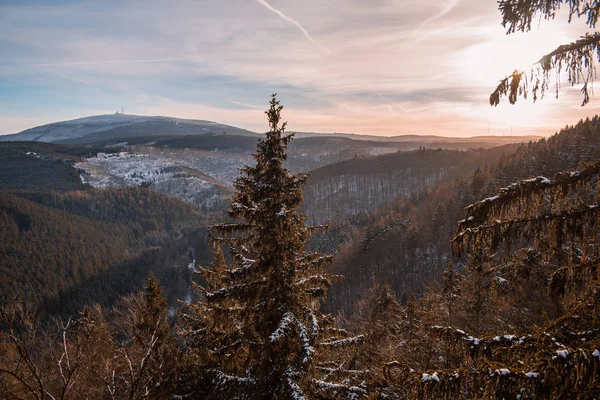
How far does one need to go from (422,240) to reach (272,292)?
79.8 metres

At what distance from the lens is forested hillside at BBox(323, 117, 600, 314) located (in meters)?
72.1

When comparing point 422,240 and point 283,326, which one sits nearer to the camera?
point 283,326

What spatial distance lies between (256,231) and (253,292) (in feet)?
4.99

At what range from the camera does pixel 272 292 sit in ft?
26.9

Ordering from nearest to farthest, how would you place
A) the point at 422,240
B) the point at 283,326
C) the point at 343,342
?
the point at 283,326 < the point at 343,342 < the point at 422,240

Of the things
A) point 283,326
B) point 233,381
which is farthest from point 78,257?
point 283,326

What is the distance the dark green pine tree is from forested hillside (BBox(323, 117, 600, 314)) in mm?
63209

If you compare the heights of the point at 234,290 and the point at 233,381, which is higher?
the point at 234,290

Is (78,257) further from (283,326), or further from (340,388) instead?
(283,326)

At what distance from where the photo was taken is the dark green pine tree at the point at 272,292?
305 inches

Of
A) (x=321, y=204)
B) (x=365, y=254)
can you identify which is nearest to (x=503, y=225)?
(x=365, y=254)

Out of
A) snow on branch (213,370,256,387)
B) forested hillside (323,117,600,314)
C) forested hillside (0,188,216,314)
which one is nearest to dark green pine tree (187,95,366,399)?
snow on branch (213,370,256,387)

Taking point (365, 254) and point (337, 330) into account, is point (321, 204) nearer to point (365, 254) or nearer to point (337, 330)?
point (365, 254)

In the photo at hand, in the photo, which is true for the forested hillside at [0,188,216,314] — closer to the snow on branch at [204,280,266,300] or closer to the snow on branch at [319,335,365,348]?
the snow on branch at [319,335,365,348]
